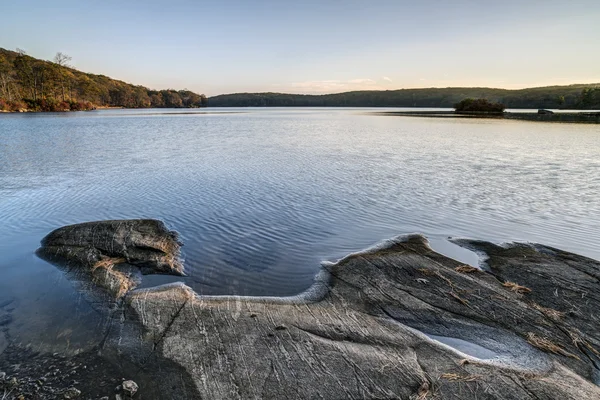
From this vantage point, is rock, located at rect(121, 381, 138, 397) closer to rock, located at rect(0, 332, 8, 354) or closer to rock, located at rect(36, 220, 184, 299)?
rock, located at rect(0, 332, 8, 354)

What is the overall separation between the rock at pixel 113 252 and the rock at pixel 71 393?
3.24 meters

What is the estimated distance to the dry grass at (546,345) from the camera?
5.93m

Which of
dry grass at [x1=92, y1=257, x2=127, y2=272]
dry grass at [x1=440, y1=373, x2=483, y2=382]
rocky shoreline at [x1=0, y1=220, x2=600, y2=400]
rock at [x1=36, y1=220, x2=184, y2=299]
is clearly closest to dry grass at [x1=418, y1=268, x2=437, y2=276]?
rocky shoreline at [x1=0, y1=220, x2=600, y2=400]

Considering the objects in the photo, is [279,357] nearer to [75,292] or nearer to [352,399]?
[352,399]

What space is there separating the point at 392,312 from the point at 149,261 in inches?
267

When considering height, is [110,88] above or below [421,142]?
above

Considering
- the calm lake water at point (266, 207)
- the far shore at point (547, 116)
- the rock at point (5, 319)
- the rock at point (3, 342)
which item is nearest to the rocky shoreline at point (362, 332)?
the rock at point (3, 342)

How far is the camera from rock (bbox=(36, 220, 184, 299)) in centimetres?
878

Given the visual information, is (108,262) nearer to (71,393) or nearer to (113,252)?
(113,252)

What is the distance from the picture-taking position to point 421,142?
1606 inches

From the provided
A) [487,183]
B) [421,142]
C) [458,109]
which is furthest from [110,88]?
[487,183]

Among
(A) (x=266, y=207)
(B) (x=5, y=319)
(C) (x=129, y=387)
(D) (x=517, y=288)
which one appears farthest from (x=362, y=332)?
(A) (x=266, y=207)

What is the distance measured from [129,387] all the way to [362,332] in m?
4.02

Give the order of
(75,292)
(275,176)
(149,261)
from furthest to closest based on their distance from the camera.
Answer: (275,176), (149,261), (75,292)
